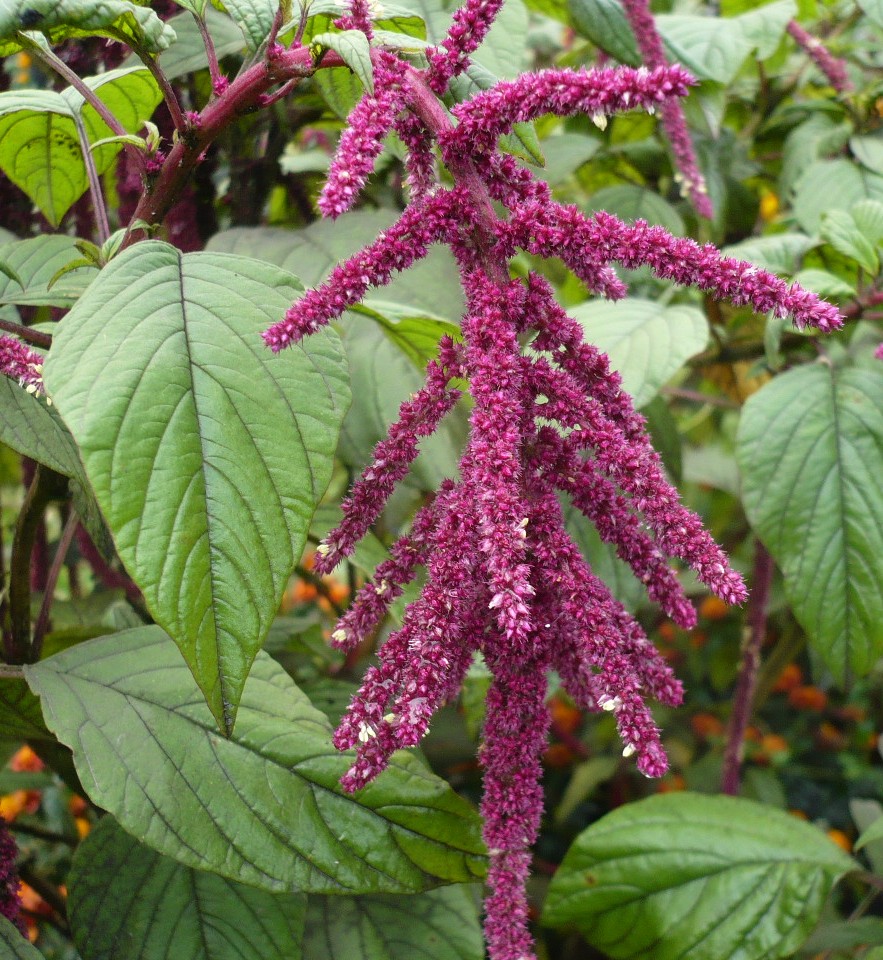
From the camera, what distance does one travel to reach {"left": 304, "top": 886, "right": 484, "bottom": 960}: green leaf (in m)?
0.78

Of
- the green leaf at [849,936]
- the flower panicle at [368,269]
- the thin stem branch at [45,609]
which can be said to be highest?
the flower panicle at [368,269]

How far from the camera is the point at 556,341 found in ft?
1.66

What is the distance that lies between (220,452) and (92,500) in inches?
11.2

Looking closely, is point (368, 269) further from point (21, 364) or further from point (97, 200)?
point (97, 200)

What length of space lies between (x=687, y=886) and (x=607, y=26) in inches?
37.6

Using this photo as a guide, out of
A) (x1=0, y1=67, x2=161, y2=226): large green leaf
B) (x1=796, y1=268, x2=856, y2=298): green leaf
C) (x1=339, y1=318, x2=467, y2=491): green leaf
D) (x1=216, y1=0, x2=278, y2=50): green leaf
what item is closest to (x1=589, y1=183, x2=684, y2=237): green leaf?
(x1=796, y1=268, x2=856, y2=298): green leaf

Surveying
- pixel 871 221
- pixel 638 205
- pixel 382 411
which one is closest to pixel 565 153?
pixel 638 205

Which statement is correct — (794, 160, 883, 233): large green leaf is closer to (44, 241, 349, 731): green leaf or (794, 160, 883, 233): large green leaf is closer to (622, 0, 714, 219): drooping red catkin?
(622, 0, 714, 219): drooping red catkin

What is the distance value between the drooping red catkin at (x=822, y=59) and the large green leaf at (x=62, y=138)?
862 mm

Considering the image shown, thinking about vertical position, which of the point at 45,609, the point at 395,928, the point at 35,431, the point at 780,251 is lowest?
the point at 395,928

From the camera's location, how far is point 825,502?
3.14 feet

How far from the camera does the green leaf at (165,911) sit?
28.1 inches

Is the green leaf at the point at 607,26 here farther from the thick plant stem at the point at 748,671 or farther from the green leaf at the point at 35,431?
the green leaf at the point at 35,431

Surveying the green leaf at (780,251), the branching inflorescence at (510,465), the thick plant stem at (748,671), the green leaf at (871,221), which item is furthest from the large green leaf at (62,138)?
the thick plant stem at (748,671)
